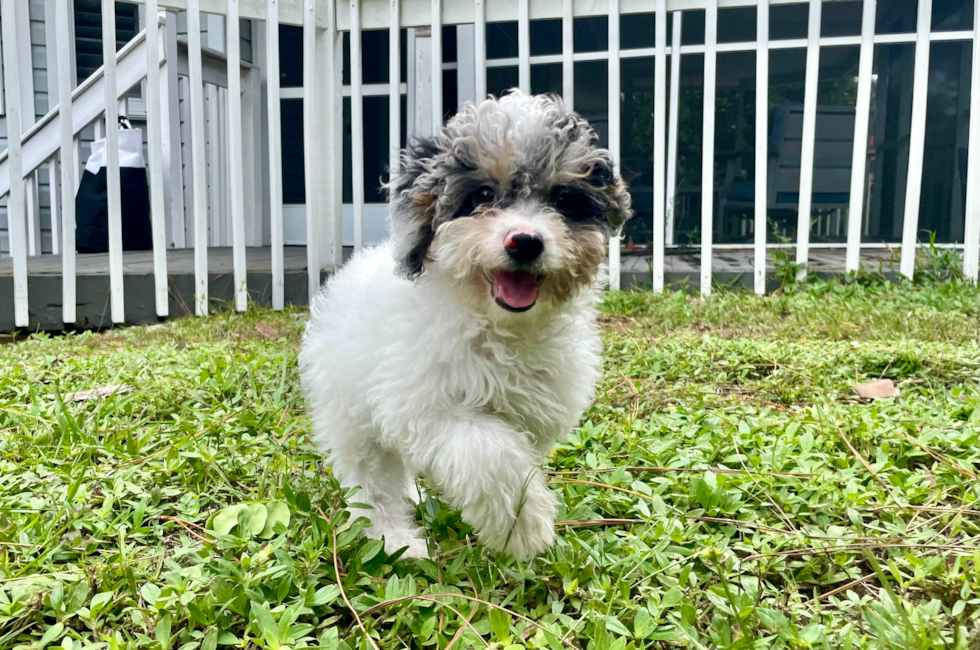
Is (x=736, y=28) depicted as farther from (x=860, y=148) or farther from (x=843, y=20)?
(x=860, y=148)

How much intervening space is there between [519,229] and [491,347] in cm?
37

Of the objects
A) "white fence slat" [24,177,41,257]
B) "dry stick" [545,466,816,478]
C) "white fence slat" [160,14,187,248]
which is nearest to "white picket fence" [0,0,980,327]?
"white fence slat" [160,14,187,248]

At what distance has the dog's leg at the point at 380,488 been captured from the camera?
255 centimetres

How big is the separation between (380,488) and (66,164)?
439 centimetres

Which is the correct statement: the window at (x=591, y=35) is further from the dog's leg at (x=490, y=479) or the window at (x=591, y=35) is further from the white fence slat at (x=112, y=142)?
the dog's leg at (x=490, y=479)

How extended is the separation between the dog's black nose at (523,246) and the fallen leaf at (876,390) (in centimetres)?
236

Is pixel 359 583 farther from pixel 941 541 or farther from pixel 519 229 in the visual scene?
pixel 941 541

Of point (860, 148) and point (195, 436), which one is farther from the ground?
point (860, 148)

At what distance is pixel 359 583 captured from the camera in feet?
7.04

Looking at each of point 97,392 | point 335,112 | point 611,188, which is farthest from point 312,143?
point 611,188

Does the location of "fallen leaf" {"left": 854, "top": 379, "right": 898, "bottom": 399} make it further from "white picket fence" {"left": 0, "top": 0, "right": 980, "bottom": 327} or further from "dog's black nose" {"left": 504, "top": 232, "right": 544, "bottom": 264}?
"white picket fence" {"left": 0, "top": 0, "right": 980, "bottom": 327}

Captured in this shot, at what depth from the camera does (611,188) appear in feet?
8.72

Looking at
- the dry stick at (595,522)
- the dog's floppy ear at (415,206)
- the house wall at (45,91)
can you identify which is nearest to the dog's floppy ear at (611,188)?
the dog's floppy ear at (415,206)

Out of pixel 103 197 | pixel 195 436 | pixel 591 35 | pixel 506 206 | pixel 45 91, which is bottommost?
pixel 195 436
